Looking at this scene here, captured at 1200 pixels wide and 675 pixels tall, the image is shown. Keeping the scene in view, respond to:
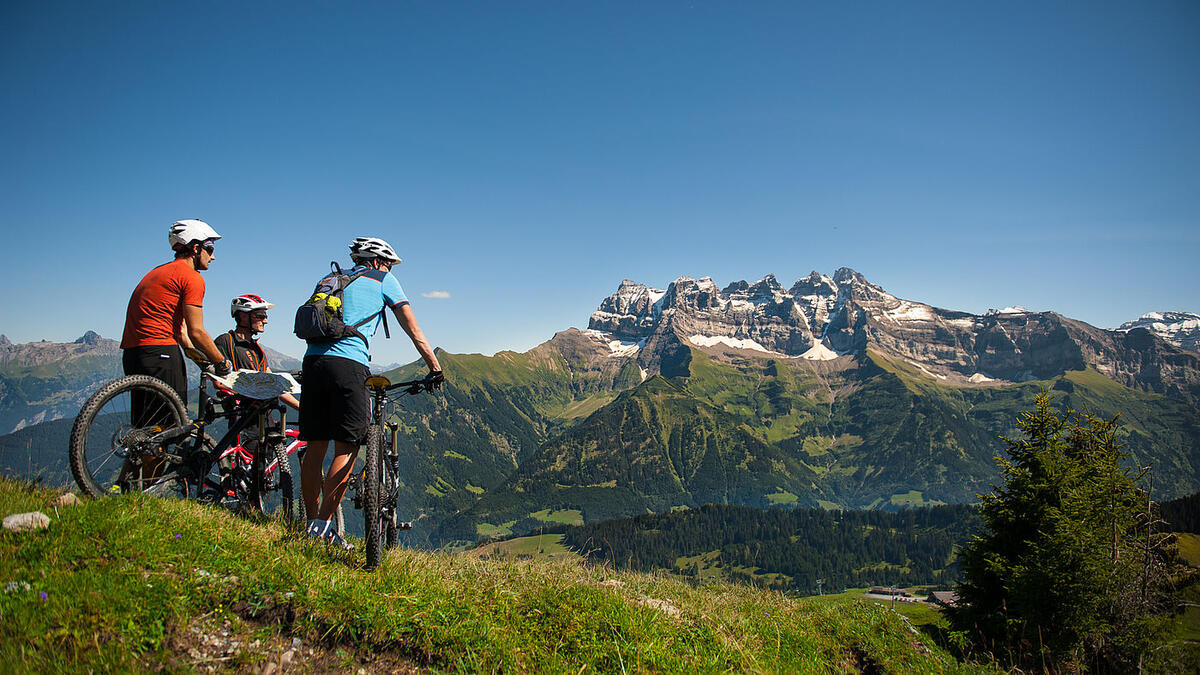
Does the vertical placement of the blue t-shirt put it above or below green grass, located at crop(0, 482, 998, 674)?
above

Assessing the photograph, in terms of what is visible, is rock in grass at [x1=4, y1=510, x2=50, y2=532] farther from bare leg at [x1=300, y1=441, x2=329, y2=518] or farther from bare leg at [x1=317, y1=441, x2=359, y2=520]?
bare leg at [x1=317, y1=441, x2=359, y2=520]

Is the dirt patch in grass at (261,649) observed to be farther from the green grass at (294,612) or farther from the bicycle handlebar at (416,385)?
the bicycle handlebar at (416,385)

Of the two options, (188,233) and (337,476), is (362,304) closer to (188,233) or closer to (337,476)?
(337,476)

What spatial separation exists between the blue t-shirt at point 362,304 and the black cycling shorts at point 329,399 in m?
0.12

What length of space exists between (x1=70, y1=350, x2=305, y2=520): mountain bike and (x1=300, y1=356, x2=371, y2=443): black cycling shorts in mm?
1753

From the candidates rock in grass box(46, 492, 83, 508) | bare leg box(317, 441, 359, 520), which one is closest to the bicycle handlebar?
bare leg box(317, 441, 359, 520)

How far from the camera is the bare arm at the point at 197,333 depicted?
774 cm

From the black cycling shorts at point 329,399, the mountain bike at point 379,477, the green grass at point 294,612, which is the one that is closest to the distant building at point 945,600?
the green grass at point 294,612

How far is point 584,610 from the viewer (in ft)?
17.1

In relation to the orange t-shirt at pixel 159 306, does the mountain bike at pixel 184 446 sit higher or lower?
lower

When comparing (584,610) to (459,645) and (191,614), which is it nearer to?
(459,645)

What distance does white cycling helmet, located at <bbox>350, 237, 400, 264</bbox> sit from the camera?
738cm

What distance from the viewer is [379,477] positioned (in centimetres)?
716

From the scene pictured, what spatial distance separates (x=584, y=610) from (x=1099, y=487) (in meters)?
26.9
